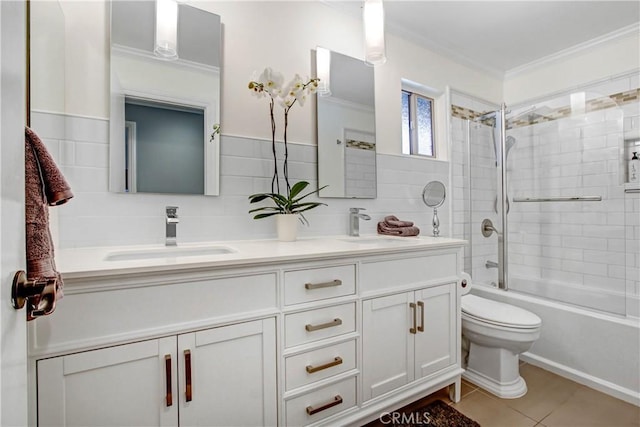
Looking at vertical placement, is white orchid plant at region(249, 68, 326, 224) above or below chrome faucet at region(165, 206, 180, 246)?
above

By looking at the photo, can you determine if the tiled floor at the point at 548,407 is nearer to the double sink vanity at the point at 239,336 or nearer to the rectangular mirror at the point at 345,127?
the double sink vanity at the point at 239,336

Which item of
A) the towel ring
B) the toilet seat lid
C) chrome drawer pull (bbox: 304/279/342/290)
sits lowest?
the toilet seat lid

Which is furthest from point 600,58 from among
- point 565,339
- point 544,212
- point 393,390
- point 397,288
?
point 393,390

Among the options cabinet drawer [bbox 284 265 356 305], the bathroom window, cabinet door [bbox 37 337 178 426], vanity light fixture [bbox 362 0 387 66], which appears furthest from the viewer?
the bathroom window

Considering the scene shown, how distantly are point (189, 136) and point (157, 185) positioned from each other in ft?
0.90

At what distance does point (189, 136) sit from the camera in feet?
5.07

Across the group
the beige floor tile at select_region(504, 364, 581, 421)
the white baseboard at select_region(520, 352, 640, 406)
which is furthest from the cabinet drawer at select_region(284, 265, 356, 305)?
the white baseboard at select_region(520, 352, 640, 406)

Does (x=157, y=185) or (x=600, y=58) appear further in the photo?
(x=600, y=58)

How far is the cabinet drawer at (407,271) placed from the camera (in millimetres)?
1448

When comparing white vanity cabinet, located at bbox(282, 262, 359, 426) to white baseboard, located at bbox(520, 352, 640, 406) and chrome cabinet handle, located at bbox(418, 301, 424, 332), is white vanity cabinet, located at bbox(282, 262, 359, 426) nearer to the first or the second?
chrome cabinet handle, located at bbox(418, 301, 424, 332)

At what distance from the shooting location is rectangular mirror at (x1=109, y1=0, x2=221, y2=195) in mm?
1407

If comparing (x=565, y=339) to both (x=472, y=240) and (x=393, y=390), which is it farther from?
(x=393, y=390)

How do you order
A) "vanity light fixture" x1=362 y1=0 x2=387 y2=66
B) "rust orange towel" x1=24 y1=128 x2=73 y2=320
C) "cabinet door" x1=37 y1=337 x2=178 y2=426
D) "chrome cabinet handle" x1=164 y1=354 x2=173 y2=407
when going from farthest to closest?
1. "vanity light fixture" x1=362 y1=0 x2=387 y2=66
2. "chrome cabinet handle" x1=164 y1=354 x2=173 y2=407
3. "cabinet door" x1=37 y1=337 x2=178 y2=426
4. "rust orange towel" x1=24 y1=128 x2=73 y2=320

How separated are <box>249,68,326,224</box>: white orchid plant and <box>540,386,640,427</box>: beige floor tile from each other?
1.66 m
